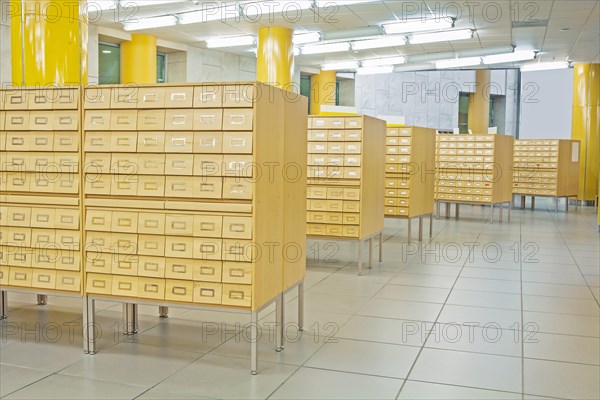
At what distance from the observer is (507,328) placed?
4676 millimetres

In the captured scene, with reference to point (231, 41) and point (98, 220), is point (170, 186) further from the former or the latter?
point (231, 41)

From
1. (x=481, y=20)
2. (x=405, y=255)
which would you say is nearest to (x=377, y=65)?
(x=481, y=20)

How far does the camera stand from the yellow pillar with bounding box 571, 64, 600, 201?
15648 millimetres

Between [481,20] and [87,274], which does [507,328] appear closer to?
[87,274]

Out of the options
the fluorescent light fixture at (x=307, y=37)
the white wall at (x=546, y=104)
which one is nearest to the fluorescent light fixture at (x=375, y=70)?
the white wall at (x=546, y=104)

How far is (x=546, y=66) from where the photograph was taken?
16516 mm

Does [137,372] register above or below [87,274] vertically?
below

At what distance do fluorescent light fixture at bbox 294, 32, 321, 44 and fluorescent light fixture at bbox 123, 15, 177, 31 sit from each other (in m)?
2.64

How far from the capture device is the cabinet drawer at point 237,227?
3596mm

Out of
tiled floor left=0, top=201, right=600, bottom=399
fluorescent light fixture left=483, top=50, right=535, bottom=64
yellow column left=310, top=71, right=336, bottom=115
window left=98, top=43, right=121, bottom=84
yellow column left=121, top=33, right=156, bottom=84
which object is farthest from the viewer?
yellow column left=310, top=71, right=336, bottom=115

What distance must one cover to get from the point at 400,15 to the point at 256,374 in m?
8.54

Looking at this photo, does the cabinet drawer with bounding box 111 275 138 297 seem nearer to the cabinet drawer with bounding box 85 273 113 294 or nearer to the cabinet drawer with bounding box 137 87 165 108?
the cabinet drawer with bounding box 85 273 113 294

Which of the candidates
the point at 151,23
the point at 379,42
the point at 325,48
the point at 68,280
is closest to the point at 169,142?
the point at 68,280

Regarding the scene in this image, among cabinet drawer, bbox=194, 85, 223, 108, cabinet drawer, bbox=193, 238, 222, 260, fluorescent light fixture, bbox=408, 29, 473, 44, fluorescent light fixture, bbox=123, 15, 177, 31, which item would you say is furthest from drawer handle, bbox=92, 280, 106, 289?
fluorescent light fixture, bbox=408, 29, 473, 44
